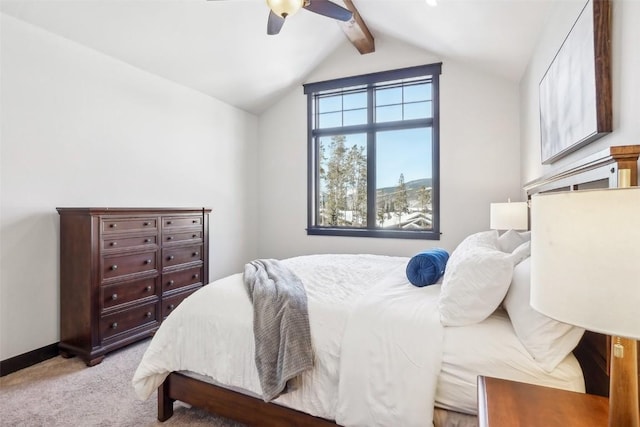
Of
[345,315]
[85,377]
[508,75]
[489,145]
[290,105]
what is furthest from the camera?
[290,105]

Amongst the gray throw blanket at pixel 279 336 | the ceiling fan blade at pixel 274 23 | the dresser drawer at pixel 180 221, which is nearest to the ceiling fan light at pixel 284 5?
the ceiling fan blade at pixel 274 23

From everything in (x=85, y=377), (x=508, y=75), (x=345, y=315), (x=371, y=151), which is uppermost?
(x=508, y=75)

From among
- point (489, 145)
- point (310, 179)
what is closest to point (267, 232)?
point (310, 179)

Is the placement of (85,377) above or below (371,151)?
below

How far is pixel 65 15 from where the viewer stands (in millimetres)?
2645

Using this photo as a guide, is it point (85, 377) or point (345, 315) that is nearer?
point (345, 315)

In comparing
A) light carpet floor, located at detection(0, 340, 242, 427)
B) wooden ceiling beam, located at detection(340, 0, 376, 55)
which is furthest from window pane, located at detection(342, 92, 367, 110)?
light carpet floor, located at detection(0, 340, 242, 427)

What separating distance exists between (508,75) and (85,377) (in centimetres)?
479

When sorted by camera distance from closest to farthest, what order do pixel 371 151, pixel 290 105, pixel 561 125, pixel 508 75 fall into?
pixel 561 125 < pixel 508 75 < pixel 371 151 < pixel 290 105

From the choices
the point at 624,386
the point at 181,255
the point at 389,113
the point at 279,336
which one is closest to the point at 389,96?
the point at 389,113

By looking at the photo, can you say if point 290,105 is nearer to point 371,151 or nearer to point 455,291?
point 371,151

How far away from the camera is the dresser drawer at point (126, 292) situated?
2687 millimetres

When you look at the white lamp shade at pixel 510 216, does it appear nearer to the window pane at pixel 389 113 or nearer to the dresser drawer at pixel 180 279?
the window pane at pixel 389 113

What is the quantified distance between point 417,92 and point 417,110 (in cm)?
24
